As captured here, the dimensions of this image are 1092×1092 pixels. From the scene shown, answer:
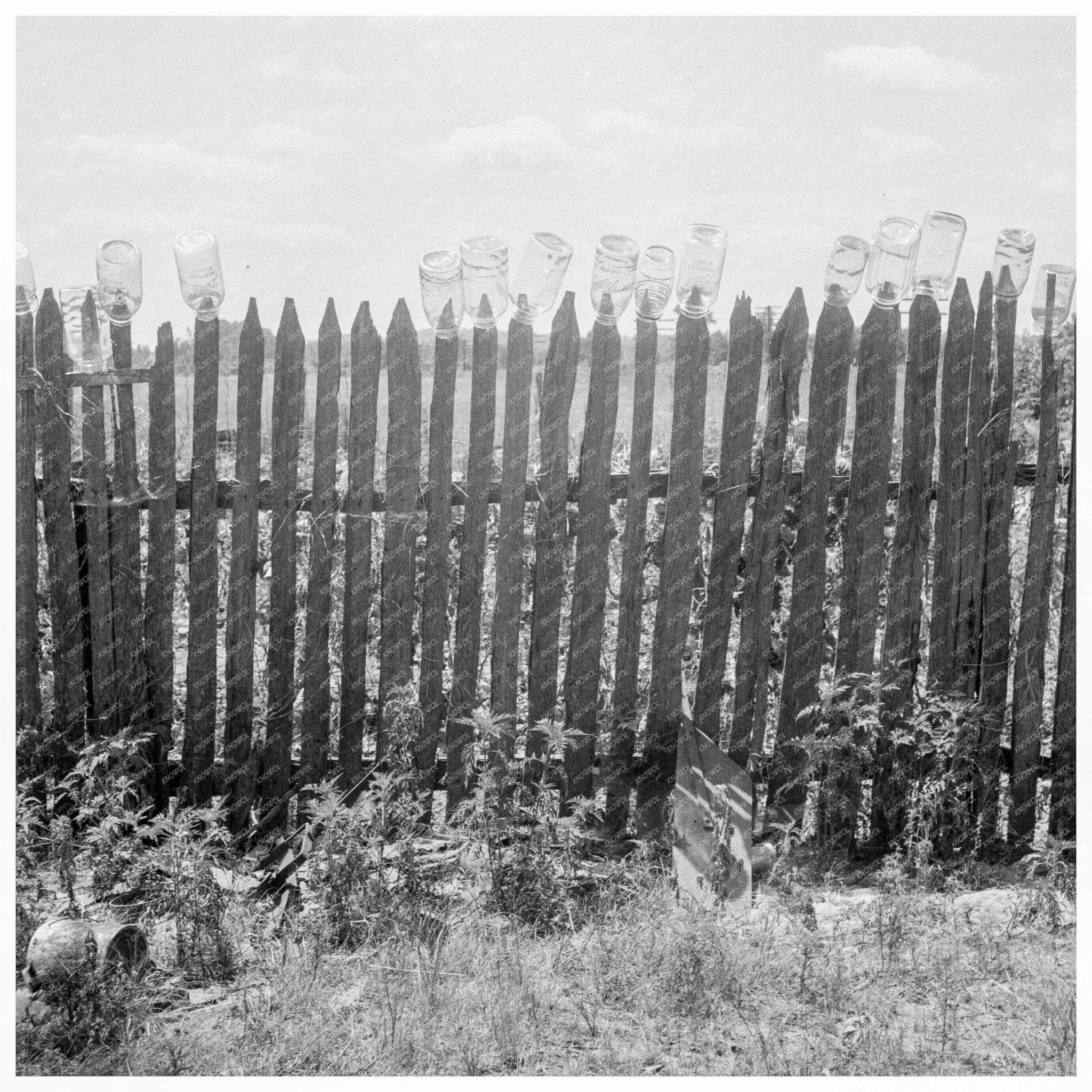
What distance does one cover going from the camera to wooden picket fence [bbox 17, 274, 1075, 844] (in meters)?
4.08

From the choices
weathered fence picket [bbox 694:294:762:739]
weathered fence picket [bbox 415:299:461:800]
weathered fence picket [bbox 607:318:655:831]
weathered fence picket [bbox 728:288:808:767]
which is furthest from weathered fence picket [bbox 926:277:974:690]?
weathered fence picket [bbox 415:299:461:800]

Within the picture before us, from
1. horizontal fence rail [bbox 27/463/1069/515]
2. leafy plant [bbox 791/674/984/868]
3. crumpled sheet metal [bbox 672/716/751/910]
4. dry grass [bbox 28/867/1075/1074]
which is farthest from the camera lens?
horizontal fence rail [bbox 27/463/1069/515]

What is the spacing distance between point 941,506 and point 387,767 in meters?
2.49

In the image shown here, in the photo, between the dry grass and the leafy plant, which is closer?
the dry grass

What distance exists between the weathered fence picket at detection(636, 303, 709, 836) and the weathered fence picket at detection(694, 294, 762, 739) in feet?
0.29

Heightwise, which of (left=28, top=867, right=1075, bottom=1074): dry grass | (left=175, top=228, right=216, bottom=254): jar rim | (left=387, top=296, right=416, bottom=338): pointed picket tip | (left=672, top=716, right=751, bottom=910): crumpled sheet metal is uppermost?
(left=175, top=228, right=216, bottom=254): jar rim

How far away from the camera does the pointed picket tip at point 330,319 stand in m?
4.04

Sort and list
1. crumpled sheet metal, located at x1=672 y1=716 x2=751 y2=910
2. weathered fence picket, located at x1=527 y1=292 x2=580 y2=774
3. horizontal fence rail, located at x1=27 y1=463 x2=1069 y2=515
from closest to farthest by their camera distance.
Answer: crumpled sheet metal, located at x1=672 y1=716 x2=751 y2=910 < weathered fence picket, located at x1=527 y1=292 x2=580 y2=774 < horizontal fence rail, located at x1=27 y1=463 x2=1069 y2=515

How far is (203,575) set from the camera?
4223mm

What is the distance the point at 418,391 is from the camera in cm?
412

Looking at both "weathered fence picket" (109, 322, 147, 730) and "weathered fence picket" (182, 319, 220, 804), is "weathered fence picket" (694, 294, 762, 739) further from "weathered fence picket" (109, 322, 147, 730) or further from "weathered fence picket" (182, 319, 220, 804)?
"weathered fence picket" (109, 322, 147, 730)

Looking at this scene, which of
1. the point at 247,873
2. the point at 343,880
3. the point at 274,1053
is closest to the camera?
the point at 274,1053

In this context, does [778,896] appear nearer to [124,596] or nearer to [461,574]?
[461,574]

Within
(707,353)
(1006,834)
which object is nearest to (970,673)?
(1006,834)
